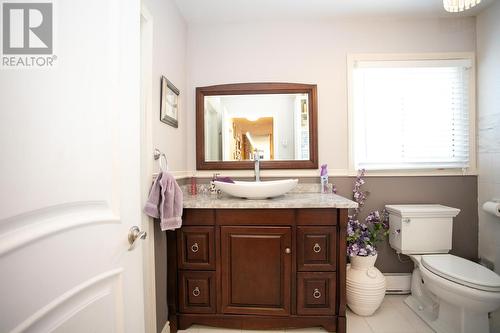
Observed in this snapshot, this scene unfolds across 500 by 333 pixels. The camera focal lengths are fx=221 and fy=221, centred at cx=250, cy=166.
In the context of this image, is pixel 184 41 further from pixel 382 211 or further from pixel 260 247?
pixel 382 211

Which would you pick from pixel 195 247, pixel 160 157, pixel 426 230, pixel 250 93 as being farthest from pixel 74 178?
pixel 426 230

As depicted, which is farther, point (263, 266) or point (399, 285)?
point (399, 285)

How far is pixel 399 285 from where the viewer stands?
6.38 ft

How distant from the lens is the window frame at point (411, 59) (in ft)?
6.27

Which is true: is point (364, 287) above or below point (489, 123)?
below

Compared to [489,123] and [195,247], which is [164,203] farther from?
[489,123]

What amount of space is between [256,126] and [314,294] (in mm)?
1364

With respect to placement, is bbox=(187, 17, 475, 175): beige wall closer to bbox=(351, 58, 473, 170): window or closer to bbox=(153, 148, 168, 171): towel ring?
bbox=(351, 58, 473, 170): window

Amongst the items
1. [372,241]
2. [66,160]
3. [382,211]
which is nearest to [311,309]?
[372,241]

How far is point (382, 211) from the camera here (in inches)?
76.5

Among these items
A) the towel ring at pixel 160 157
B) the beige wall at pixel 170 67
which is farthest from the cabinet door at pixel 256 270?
the beige wall at pixel 170 67

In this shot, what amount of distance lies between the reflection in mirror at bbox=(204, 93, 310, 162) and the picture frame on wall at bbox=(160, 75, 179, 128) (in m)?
0.34

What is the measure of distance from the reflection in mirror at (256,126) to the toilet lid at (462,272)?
44.8 inches

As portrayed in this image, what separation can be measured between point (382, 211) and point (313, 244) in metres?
0.90
